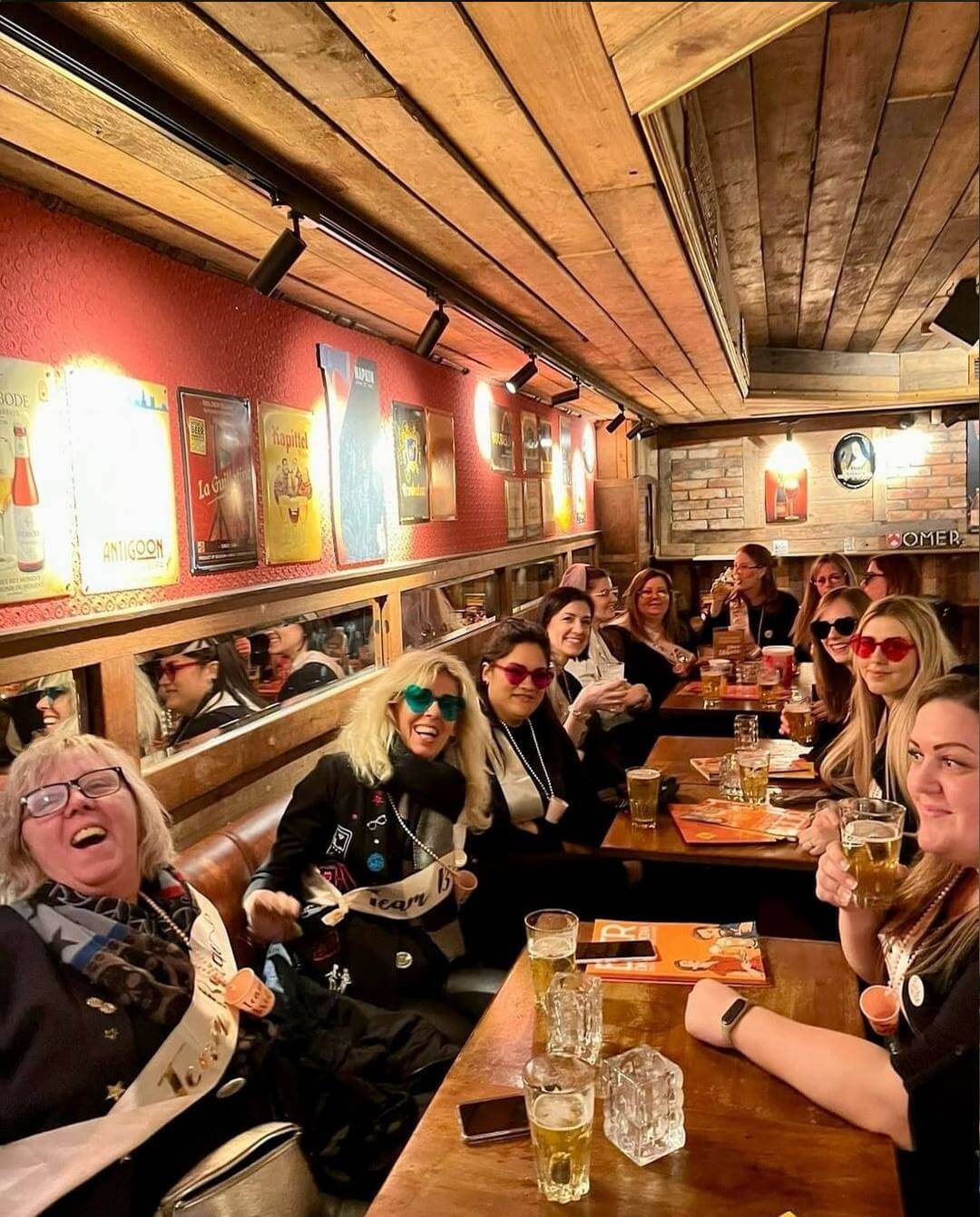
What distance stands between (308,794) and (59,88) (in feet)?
5.95

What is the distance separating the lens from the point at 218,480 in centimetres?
316

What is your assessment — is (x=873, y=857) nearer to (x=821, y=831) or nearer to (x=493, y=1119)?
(x=821, y=831)

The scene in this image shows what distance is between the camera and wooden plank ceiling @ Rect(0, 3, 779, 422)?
69 centimetres

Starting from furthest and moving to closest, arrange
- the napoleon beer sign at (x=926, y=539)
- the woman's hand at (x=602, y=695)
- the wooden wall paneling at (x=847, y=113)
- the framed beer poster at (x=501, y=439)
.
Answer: the napoleon beer sign at (x=926, y=539) → the framed beer poster at (x=501, y=439) → the woman's hand at (x=602, y=695) → the wooden wall paneling at (x=847, y=113)

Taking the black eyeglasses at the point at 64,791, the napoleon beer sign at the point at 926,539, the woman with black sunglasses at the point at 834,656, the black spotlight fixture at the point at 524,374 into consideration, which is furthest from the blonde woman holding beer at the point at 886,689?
the napoleon beer sign at the point at 926,539

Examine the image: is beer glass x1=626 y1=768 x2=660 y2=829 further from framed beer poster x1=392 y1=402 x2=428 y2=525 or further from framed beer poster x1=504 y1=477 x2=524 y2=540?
framed beer poster x1=504 y1=477 x2=524 y2=540

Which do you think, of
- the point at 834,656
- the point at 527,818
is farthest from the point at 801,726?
the point at 527,818

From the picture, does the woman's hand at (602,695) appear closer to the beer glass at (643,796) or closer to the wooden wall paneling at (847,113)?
the beer glass at (643,796)

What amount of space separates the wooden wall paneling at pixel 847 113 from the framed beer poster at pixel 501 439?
2.29m

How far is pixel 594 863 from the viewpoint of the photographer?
3.31m

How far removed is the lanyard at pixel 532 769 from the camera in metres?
3.44

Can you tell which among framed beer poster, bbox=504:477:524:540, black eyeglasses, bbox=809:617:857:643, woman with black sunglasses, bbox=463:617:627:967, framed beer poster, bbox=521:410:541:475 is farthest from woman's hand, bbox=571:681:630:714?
framed beer poster, bbox=521:410:541:475

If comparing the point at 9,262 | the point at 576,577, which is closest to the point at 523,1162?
the point at 9,262

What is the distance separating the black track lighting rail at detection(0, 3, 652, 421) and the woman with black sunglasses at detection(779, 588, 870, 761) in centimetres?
197
